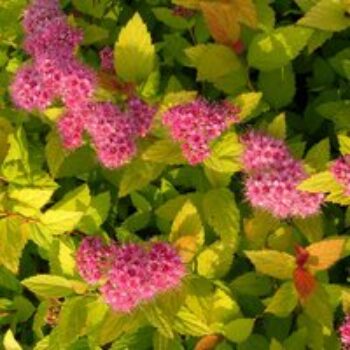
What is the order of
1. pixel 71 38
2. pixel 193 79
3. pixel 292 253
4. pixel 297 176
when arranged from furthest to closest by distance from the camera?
pixel 193 79 < pixel 71 38 < pixel 292 253 < pixel 297 176

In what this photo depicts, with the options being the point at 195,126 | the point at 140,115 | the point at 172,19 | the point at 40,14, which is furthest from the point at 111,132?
the point at 172,19

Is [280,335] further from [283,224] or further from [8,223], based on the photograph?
[8,223]

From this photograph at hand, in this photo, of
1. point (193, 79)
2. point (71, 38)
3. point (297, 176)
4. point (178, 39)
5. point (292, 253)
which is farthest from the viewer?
point (193, 79)

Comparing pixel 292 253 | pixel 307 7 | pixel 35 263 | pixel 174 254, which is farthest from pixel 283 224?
pixel 35 263

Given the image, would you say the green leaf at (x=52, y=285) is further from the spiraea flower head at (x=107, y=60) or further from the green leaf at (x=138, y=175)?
the spiraea flower head at (x=107, y=60)

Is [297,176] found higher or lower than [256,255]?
higher

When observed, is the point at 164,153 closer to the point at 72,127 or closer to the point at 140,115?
the point at 140,115
